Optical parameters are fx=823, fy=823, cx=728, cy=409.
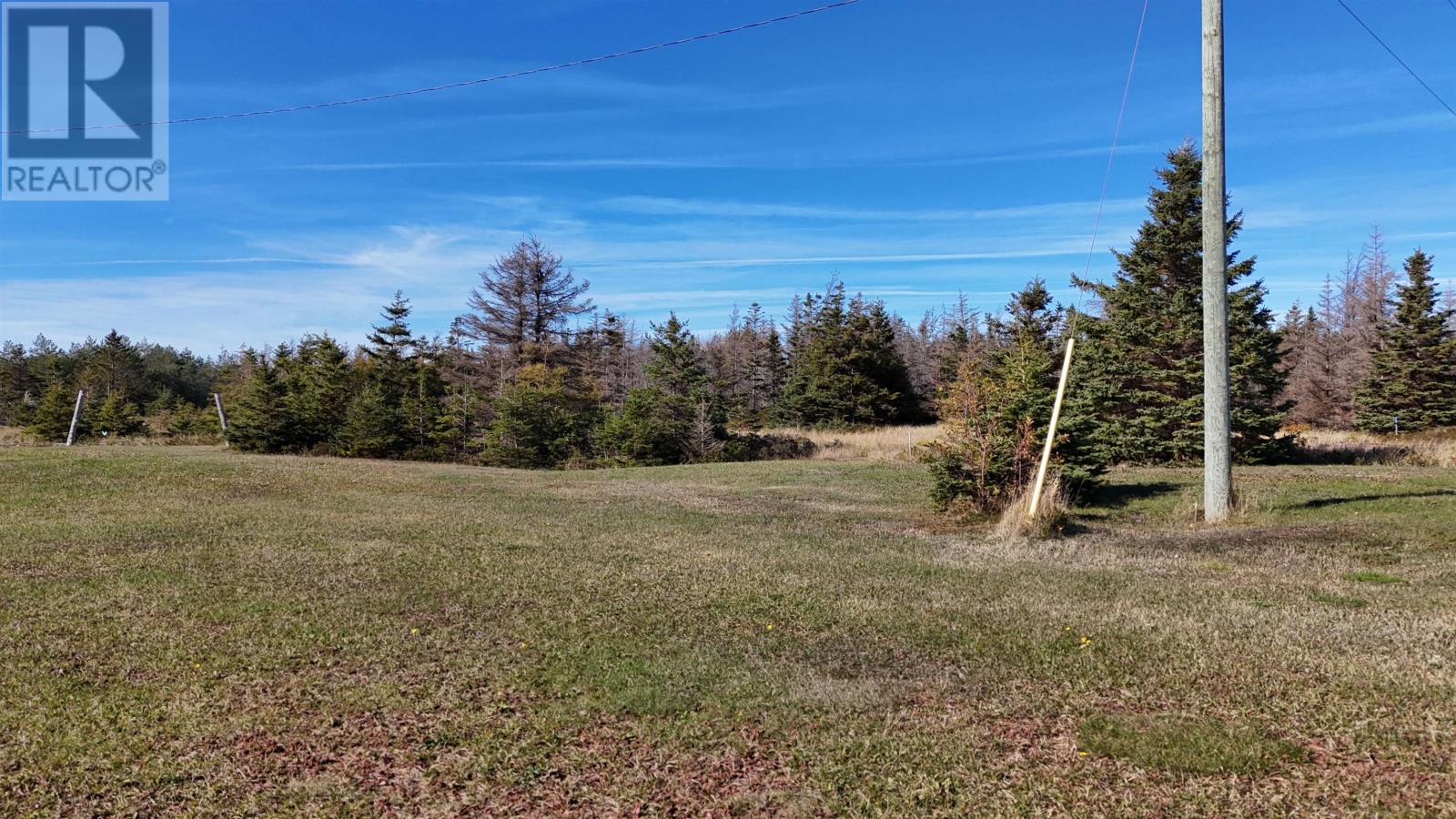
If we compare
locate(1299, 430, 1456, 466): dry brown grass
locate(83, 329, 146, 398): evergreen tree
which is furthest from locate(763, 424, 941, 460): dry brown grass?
locate(83, 329, 146, 398): evergreen tree

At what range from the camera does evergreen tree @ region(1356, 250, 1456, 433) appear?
32.2 m

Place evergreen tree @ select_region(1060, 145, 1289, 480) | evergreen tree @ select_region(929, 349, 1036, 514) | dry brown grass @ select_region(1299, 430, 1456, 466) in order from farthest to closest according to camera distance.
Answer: evergreen tree @ select_region(1060, 145, 1289, 480) → dry brown grass @ select_region(1299, 430, 1456, 466) → evergreen tree @ select_region(929, 349, 1036, 514)

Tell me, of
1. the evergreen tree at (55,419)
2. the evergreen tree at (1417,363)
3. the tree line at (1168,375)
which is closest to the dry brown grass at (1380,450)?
the tree line at (1168,375)

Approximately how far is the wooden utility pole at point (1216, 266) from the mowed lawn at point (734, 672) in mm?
814

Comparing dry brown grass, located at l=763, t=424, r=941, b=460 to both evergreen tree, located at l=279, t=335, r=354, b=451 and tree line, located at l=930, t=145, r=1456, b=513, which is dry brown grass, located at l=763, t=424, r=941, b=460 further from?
evergreen tree, located at l=279, t=335, r=354, b=451

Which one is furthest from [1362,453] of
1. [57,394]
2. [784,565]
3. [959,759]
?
[57,394]

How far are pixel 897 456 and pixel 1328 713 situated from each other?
21.9 m

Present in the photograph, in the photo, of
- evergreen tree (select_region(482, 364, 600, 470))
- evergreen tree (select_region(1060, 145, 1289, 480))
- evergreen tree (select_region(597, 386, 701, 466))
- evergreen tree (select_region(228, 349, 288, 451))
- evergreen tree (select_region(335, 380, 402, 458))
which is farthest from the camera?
evergreen tree (select_region(335, 380, 402, 458))

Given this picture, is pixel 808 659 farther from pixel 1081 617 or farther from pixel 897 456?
pixel 897 456

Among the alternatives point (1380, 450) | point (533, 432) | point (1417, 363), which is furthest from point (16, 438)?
point (1417, 363)

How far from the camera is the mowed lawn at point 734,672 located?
347 centimetres

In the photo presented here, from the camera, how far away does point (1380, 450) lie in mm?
20578

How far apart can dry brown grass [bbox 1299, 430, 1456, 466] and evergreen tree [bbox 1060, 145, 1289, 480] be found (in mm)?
1237

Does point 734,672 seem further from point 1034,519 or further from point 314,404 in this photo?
point 314,404
